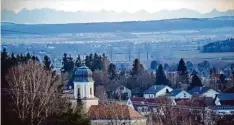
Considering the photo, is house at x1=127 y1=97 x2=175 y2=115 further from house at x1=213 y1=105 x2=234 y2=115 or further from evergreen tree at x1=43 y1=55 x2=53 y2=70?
evergreen tree at x1=43 y1=55 x2=53 y2=70

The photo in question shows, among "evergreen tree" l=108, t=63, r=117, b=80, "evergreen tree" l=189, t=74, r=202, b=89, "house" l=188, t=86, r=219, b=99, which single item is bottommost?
"house" l=188, t=86, r=219, b=99

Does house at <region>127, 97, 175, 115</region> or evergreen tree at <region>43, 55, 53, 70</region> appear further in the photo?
house at <region>127, 97, 175, 115</region>

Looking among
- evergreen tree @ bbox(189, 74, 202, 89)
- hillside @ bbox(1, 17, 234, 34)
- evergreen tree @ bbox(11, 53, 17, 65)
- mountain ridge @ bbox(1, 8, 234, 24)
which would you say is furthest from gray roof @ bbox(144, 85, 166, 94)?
evergreen tree @ bbox(11, 53, 17, 65)

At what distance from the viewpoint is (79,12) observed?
32.2ft

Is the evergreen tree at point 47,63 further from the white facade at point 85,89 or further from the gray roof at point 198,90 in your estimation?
the gray roof at point 198,90

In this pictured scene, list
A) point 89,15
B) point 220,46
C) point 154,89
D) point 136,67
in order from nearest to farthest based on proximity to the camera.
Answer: point 89,15 < point 220,46 < point 136,67 < point 154,89

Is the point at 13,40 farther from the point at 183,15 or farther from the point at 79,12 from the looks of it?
the point at 183,15

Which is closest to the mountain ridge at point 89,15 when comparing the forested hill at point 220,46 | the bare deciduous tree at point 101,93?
the forested hill at point 220,46

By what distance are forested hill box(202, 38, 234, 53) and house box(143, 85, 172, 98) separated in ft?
1.88

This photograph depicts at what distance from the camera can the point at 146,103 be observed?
10.7m

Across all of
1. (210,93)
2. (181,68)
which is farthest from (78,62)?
(210,93)

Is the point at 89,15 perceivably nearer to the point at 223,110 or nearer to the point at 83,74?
the point at 83,74

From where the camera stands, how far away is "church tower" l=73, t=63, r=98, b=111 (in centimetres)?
1039

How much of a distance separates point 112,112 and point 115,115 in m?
0.07
